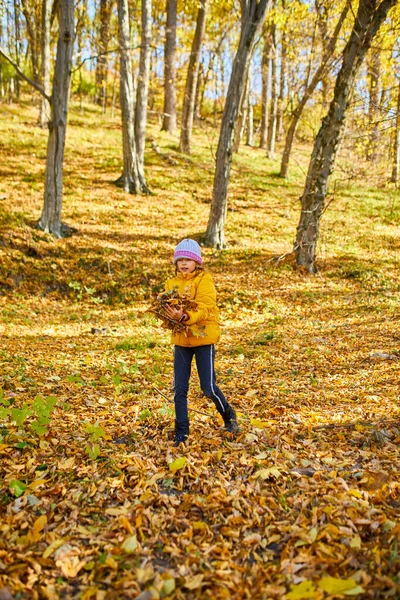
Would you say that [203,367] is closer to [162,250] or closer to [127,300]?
[127,300]

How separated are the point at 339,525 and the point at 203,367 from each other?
5.65 ft

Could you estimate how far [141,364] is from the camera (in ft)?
22.8

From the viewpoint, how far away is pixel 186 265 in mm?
3988

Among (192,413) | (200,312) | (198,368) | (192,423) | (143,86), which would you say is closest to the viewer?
(200,312)

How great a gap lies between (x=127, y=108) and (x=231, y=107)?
472 cm

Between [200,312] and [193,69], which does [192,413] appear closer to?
[200,312]

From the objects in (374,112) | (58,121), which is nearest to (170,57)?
(58,121)

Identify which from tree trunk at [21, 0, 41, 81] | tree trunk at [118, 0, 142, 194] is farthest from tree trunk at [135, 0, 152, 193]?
tree trunk at [21, 0, 41, 81]

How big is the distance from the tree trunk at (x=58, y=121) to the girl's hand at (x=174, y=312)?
8.47 m

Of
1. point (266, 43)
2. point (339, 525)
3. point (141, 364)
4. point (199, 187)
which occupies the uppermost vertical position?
point (266, 43)

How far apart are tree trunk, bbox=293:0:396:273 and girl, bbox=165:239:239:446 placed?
758 cm

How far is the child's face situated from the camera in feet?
13.1

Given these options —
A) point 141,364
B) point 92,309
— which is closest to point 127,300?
point 92,309

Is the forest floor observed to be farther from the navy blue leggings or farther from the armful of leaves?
the armful of leaves
